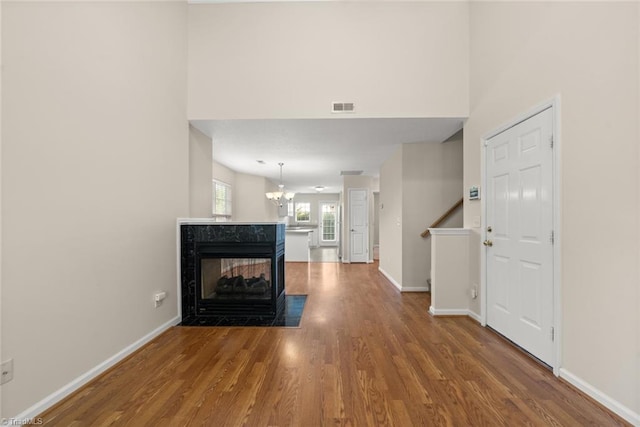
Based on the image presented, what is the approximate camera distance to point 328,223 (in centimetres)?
1264

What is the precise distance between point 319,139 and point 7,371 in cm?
373

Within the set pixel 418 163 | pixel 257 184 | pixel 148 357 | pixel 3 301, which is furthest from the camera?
pixel 257 184

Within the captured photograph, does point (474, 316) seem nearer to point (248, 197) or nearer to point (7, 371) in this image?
point (7, 371)

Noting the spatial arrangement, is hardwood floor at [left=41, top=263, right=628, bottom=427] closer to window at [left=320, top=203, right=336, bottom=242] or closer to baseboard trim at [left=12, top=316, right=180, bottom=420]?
baseboard trim at [left=12, top=316, right=180, bottom=420]

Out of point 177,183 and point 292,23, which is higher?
point 292,23

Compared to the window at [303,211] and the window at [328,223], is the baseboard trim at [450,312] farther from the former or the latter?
the window at [303,211]

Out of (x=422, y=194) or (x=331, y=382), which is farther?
(x=422, y=194)

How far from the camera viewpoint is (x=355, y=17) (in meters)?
3.28

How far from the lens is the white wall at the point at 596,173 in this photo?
5.04ft

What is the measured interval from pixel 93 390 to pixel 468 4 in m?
5.16

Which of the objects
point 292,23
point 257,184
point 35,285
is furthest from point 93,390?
point 257,184

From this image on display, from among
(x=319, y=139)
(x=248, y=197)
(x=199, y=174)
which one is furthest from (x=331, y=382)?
(x=248, y=197)

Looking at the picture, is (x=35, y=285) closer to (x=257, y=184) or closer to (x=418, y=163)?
(x=418, y=163)

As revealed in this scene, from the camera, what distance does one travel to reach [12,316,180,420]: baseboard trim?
5.08ft
